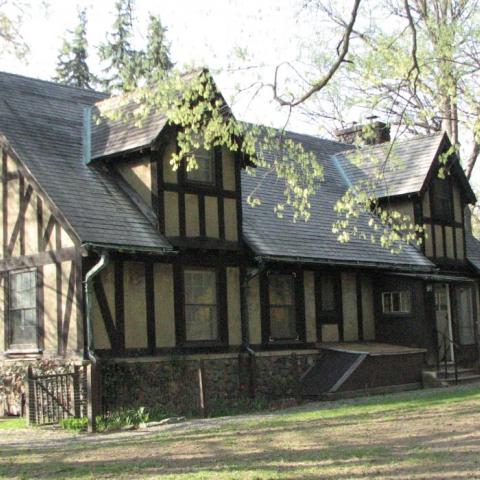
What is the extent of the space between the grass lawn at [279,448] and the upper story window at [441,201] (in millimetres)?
10107

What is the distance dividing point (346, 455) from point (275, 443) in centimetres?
160

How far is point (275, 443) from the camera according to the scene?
1182 cm

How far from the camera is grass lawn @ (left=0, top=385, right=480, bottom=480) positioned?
9594 mm

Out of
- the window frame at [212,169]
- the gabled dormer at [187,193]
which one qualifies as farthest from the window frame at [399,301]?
the window frame at [212,169]

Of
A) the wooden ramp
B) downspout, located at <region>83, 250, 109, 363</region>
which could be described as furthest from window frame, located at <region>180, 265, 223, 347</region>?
the wooden ramp

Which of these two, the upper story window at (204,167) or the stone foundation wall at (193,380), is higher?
the upper story window at (204,167)

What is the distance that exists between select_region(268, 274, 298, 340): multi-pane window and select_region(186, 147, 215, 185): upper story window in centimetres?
304

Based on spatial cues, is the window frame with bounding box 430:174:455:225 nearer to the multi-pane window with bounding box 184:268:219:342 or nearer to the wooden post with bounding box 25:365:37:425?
the multi-pane window with bounding box 184:268:219:342

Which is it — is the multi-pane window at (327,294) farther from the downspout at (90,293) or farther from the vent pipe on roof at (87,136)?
the downspout at (90,293)

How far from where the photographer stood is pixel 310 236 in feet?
72.1

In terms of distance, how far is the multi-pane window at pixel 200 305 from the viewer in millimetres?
18672

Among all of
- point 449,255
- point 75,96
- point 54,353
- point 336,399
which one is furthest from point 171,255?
point 449,255

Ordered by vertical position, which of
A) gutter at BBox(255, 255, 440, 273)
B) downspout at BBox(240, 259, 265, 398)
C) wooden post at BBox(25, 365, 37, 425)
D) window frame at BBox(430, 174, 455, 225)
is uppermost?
window frame at BBox(430, 174, 455, 225)

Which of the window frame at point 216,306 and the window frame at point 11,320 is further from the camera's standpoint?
the window frame at point 216,306
